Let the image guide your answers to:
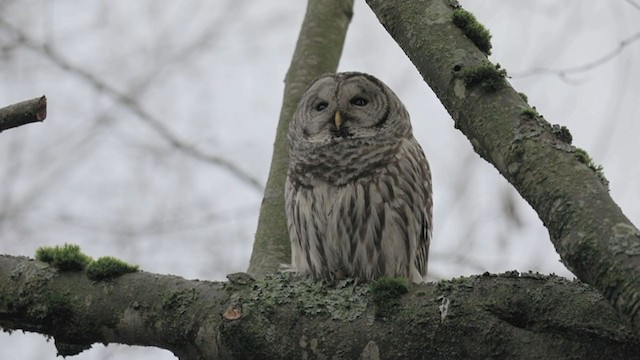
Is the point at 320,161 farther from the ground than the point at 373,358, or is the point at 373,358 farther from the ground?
the point at 320,161

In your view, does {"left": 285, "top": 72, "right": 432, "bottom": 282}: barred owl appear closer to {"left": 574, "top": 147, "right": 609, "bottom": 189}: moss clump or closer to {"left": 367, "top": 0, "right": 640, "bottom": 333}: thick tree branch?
{"left": 367, "top": 0, "right": 640, "bottom": 333}: thick tree branch

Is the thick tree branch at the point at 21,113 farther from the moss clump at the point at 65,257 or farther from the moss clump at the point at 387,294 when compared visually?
the moss clump at the point at 387,294

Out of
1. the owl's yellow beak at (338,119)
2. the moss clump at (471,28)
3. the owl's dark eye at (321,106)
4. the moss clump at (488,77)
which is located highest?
the owl's dark eye at (321,106)

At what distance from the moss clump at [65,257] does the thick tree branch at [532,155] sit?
5.19 ft

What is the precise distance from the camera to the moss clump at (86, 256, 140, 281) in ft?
11.5

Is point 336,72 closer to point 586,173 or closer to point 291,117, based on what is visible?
point 291,117

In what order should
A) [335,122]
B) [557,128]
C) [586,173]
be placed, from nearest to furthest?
[586,173]
[557,128]
[335,122]

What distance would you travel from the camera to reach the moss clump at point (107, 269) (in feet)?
11.5

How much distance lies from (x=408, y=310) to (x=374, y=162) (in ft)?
6.62

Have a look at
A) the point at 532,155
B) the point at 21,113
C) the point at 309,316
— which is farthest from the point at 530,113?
the point at 21,113

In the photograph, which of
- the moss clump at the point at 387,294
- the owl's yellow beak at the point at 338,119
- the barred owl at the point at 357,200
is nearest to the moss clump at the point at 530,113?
the moss clump at the point at 387,294

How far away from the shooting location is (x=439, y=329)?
9.74ft

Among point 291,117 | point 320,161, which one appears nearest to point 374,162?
point 320,161

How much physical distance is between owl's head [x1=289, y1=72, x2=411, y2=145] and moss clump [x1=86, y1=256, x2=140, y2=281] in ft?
6.38
